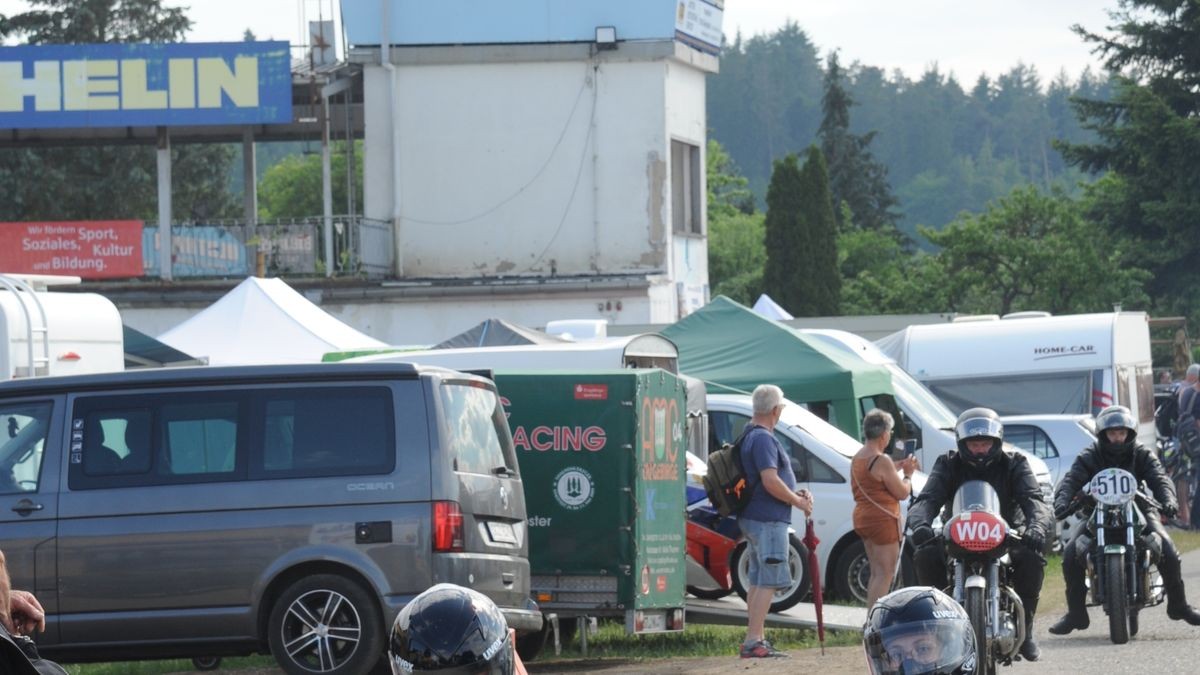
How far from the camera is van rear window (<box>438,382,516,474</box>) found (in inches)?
428

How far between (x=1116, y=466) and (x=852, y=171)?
8184 centimetres

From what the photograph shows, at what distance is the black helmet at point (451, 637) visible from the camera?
3975 mm

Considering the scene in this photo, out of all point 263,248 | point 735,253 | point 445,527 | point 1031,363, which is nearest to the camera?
point 445,527

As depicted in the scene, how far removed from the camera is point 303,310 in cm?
2319

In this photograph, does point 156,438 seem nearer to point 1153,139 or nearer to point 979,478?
point 979,478

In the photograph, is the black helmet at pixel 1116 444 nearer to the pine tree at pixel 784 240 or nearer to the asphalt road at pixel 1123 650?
the asphalt road at pixel 1123 650

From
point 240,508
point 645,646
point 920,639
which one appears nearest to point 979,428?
point 240,508

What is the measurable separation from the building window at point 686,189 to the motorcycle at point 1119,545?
76.3 ft

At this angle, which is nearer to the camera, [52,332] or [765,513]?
[765,513]

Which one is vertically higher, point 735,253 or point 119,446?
point 735,253

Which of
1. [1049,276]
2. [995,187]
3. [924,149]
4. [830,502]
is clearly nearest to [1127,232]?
[1049,276]

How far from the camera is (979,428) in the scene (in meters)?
10.3

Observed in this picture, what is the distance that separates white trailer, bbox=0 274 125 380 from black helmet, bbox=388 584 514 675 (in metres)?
10.9

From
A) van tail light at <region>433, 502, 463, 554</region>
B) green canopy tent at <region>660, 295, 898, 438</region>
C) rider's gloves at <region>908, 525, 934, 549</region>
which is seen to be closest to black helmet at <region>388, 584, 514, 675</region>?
rider's gloves at <region>908, 525, 934, 549</region>
